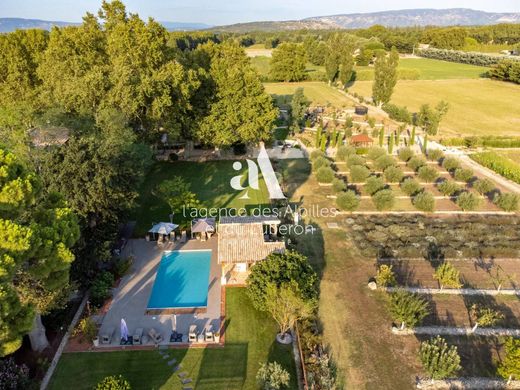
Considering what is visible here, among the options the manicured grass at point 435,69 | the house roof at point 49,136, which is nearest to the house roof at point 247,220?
the house roof at point 49,136

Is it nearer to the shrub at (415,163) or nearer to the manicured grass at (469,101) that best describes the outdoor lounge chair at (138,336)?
the shrub at (415,163)

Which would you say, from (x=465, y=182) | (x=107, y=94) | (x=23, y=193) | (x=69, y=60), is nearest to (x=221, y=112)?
(x=107, y=94)

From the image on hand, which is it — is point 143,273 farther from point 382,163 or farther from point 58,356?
point 382,163

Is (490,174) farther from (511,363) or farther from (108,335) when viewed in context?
(108,335)

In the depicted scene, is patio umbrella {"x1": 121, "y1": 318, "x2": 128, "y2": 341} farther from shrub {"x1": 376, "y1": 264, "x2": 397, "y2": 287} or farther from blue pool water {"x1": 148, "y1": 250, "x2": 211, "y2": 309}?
shrub {"x1": 376, "y1": 264, "x2": 397, "y2": 287}

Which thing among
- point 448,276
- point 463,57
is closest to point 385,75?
point 448,276

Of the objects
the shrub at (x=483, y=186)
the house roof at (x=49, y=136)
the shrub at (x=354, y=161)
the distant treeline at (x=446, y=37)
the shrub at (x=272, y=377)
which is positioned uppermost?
the distant treeline at (x=446, y=37)
